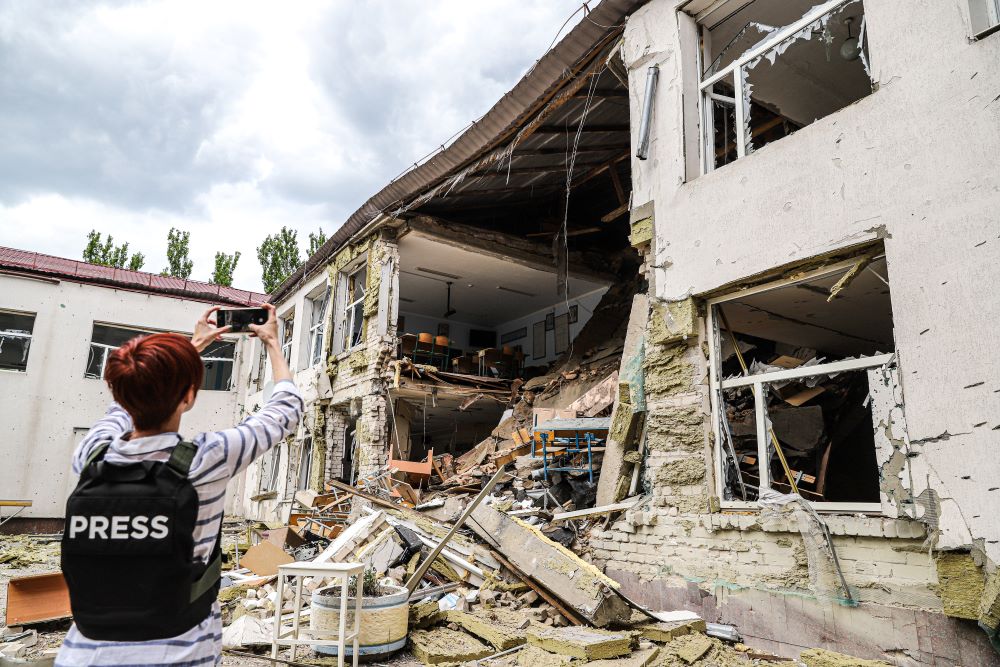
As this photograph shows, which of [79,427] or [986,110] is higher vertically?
[986,110]

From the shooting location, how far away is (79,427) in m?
16.7

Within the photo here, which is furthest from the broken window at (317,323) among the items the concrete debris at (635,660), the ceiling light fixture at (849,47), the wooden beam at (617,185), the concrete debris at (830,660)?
the concrete debris at (830,660)

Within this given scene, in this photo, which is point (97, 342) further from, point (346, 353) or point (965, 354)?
point (965, 354)

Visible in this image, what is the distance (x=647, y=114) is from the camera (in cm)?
648

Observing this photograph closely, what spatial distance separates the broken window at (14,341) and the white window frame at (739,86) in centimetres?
1724

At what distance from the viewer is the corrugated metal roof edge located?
7.11 meters

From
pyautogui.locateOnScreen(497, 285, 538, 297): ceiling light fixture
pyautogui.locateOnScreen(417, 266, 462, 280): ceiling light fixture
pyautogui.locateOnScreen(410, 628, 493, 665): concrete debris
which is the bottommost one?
pyautogui.locateOnScreen(410, 628, 493, 665): concrete debris

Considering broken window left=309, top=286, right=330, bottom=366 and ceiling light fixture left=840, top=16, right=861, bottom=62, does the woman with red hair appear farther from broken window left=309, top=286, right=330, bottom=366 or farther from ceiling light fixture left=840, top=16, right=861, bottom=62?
broken window left=309, top=286, right=330, bottom=366

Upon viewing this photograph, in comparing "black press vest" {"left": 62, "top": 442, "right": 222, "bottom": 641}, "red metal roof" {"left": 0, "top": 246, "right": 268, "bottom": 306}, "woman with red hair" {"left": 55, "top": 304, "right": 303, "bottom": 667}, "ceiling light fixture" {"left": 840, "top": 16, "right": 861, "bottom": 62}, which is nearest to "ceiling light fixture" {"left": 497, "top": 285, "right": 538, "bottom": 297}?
"red metal roof" {"left": 0, "top": 246, "right": 268, "bottom": 306}

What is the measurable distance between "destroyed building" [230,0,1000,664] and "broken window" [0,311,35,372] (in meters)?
11.9

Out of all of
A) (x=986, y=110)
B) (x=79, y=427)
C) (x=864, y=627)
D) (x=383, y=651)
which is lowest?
(x=383, y=651)

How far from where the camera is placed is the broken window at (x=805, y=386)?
213 inches

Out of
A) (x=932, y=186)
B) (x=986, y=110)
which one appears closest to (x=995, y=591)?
(x=932, y=186)

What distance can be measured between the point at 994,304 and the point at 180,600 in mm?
4569
